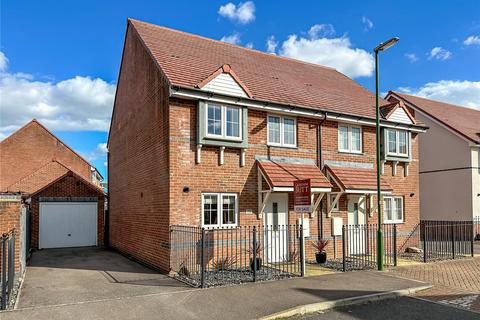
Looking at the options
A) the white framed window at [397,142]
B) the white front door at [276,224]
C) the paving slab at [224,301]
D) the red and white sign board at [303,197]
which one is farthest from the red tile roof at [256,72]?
the paving slab at [224,301]

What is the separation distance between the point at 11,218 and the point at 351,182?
36.1ft

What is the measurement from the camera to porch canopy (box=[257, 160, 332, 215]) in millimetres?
12938

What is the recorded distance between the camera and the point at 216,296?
904 centimetres

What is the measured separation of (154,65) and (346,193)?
26.4 feet

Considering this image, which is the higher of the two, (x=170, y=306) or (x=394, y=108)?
(x=394, y=108)

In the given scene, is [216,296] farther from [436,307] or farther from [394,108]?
[394,108]

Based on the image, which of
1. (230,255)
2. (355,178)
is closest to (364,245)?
(355,178)

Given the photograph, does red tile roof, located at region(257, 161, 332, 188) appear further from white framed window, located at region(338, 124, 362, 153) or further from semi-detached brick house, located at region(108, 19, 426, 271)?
white framed window, located at region(338, 124, 362, 153)

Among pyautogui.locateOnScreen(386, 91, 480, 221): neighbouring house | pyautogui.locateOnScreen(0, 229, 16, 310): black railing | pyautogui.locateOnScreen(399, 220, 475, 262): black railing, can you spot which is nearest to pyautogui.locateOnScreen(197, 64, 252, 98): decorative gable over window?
pyautogui.locateOnScreen(0, 229, 16, 310): black railing

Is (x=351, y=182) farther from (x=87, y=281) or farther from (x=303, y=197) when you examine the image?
(x=87, y=281)

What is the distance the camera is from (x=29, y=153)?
3058 cm

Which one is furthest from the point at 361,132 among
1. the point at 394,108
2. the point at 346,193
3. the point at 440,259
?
the point at 440,259

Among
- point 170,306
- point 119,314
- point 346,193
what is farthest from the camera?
point 346,193

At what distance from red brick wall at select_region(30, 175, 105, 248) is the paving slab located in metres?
13.8
